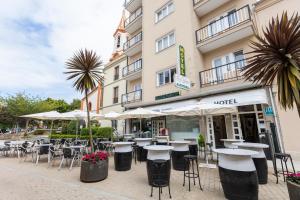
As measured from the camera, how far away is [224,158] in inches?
178

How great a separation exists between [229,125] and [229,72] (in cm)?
355

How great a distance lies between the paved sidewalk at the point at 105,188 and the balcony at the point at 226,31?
8512 millimetres

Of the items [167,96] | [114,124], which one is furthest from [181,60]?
A: [114,124]

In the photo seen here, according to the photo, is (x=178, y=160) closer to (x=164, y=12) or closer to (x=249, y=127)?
(x=249, y=127)

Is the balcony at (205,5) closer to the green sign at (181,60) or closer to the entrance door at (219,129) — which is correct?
the green sign at (181,60)

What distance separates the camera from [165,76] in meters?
14.4

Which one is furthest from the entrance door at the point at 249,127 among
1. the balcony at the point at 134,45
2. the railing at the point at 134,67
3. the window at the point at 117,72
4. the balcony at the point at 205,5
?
the window at the point at 117,72

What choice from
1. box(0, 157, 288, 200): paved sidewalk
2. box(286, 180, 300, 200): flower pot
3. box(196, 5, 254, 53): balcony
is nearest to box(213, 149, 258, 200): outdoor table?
box(0, 157, 288, 200): paved sidewalk

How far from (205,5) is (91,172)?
1376 cm

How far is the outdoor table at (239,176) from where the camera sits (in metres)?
4.02

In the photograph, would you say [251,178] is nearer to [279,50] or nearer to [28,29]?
[279,50]

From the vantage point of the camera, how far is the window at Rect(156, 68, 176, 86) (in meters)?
13.9

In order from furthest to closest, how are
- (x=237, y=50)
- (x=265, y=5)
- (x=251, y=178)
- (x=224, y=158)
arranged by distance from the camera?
(x=237, y=50), (x=265, y=5), (x=224, y=158), (x=251, y=178)

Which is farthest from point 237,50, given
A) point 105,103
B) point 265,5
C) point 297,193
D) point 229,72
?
point 105,103
